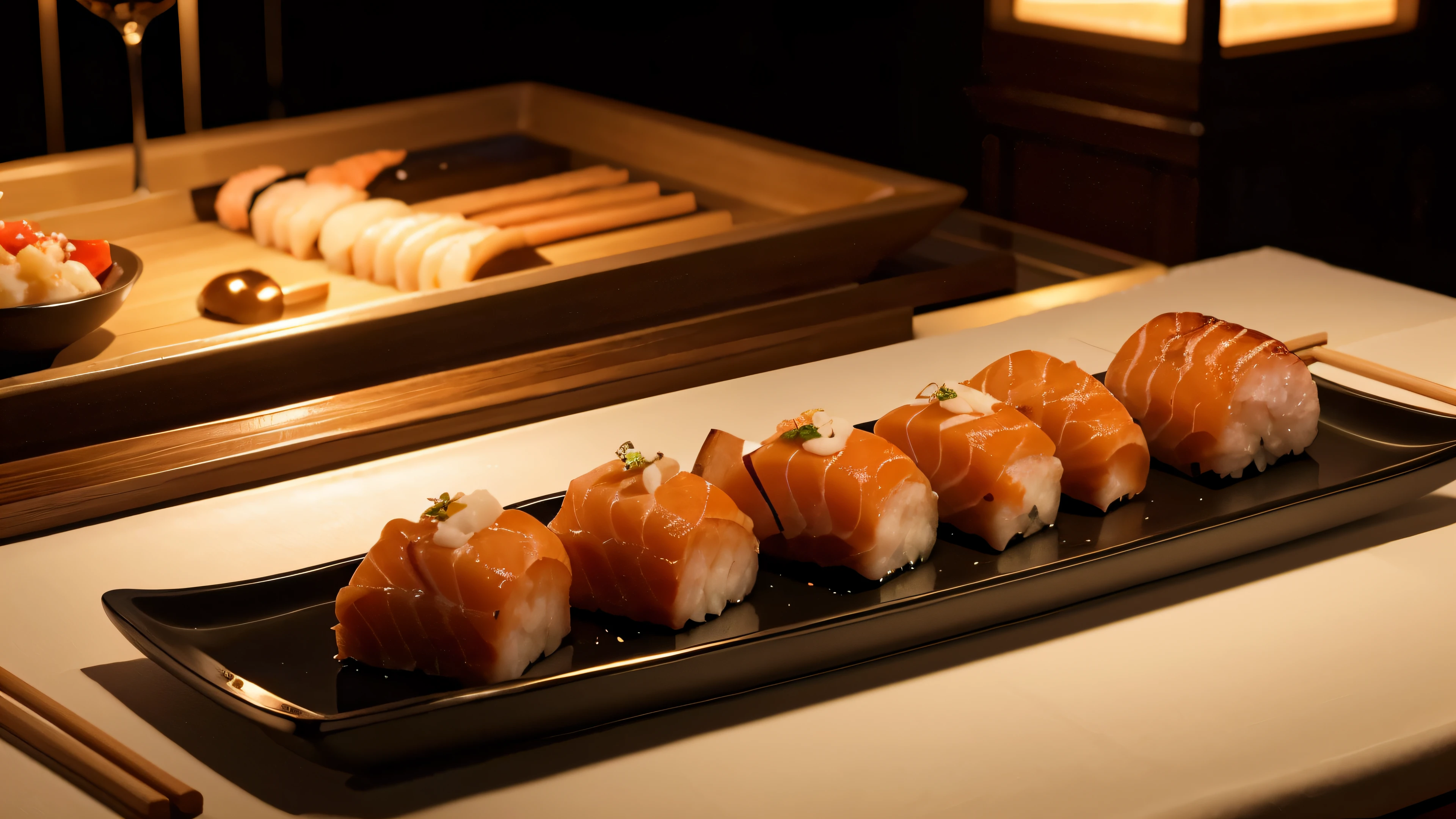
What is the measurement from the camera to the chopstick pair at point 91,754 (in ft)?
2.96

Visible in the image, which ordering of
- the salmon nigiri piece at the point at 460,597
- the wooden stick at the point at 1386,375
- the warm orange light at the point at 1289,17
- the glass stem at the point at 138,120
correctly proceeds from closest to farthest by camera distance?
the salmon nigiri piece at the point at 460,597 → the wooden stick at the point at 1386,375 → the glass stem at the point at 138,120 → the warm orange light at the point at 1289,17

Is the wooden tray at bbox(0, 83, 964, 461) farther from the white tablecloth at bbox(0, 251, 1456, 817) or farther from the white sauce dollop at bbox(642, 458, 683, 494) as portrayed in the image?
the white sauce dollop at bbox(642, 458, 683, 494)

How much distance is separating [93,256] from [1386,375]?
66.8 inches

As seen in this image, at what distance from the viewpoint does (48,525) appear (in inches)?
56.9

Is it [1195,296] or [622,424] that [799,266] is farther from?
[1195,296]

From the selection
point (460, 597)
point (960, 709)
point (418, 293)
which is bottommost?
point (960, 709)

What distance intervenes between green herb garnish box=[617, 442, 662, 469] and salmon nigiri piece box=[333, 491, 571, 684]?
0.11m

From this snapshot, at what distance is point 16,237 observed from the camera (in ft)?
5.64

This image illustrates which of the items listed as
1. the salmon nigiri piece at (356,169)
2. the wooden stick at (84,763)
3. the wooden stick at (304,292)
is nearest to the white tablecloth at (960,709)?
the wooden stick at (84,763)

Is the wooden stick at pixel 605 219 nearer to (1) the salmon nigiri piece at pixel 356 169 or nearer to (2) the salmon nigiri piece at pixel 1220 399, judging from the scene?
(1) the salmon nigiri piece at pixel 356 169

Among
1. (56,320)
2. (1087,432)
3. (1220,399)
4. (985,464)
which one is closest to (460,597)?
(985,464)

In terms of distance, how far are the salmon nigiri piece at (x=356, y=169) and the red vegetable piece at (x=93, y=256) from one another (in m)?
0.70

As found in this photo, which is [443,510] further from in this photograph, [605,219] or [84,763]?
[605,219]

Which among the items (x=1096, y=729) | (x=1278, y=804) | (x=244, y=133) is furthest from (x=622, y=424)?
(x=244, y=133)
